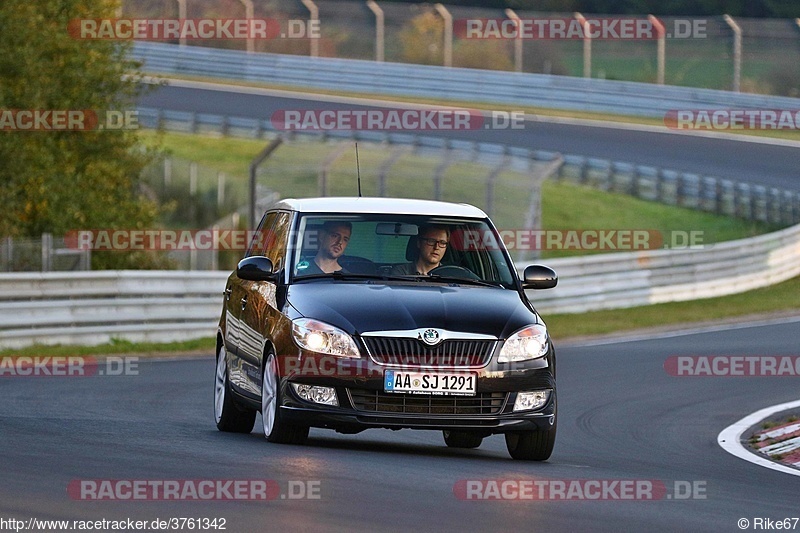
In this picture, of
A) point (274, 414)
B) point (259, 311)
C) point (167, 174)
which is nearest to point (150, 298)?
point (259, 311)

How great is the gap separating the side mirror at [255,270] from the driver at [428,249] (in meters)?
0.84

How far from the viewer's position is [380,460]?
935 centimetres

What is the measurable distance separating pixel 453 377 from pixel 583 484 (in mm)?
1238

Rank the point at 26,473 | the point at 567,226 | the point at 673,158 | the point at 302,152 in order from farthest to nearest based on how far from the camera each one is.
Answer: the point at 673,158, the point at 567,226, the point at 302,152, the point at 26,473

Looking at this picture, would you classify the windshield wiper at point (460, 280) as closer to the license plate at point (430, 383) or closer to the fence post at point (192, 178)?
the license plate at point (430, 383)

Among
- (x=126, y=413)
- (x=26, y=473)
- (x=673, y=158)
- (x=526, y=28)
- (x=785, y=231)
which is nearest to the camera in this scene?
(x=26, y=473)

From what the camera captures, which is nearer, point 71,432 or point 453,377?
point 453,377

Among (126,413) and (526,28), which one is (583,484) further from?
(526,28)

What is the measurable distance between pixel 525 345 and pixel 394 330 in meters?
0.86

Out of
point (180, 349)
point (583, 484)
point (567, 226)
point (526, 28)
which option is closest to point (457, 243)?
point (583, 484)

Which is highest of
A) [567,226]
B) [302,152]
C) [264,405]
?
[264,405]

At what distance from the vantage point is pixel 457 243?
34.8 ft

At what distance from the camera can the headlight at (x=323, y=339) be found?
948 centimetres

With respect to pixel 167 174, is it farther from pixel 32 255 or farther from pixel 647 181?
pixel 32 255
